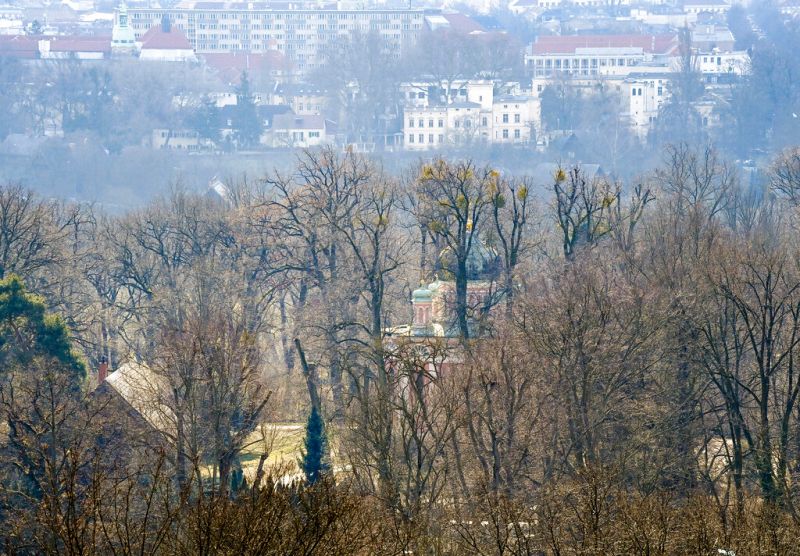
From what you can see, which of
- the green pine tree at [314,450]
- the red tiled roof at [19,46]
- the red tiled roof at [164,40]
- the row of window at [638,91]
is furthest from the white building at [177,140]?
the green pine tree at [314,450]

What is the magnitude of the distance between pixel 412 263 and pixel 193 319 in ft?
46.2

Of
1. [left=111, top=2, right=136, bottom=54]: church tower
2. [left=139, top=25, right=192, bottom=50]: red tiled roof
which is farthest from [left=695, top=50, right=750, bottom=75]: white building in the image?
[left=111, top=2, right=136, bottom=54]: church tower

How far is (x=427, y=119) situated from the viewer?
139m

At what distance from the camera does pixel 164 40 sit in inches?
6806

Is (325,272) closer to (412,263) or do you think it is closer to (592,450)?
(412,263)

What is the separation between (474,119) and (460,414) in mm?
109886

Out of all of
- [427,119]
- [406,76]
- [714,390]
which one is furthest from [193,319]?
[406,76]

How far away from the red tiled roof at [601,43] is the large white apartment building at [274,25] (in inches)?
789

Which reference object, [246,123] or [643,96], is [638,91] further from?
[246,123]

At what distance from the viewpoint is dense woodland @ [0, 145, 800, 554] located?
20484 mm

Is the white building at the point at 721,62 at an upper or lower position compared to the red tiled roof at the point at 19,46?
lower

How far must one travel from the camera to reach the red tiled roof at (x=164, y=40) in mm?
172125

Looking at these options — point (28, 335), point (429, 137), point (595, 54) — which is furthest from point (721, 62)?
point (28, 335)

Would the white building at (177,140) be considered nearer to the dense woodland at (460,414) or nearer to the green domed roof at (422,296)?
the dense woodland at (460,414)
